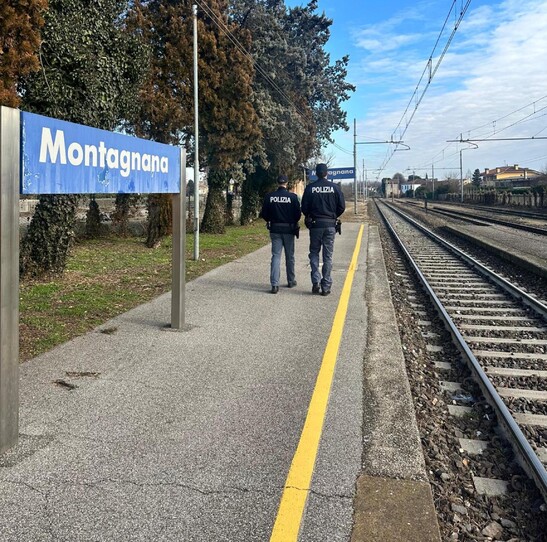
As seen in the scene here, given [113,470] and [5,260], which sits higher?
[5,260]

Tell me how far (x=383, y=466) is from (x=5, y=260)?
8.54 ft

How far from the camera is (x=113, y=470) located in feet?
10.7

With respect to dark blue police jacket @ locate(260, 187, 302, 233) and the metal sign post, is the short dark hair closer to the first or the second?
dark blue police jacket @ locate(260, 187, 302, 233)

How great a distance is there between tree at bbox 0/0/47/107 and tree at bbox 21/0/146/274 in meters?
1.06

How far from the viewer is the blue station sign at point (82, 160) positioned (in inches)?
142

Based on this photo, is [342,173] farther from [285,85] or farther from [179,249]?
[179,249]

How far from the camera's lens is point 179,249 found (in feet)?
21.0

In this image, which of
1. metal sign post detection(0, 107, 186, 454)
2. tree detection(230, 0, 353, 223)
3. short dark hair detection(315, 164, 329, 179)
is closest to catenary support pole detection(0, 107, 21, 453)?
metal sign post detection(0, 107, 186, 454)

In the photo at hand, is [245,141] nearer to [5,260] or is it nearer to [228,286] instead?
[228,286]

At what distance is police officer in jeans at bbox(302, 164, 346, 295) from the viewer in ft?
28.7

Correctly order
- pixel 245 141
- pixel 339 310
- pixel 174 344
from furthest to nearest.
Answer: pixel 245 141 → pixel 339 310 → pixel 174 344

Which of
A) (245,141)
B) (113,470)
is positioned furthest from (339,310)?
(245,141)

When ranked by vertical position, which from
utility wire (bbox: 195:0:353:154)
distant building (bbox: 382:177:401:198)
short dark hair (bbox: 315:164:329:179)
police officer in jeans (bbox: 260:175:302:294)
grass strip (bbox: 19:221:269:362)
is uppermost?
distant building (bbox: 382:177:401:198)

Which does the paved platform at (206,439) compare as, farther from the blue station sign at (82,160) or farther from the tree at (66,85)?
the tree at (66,85)
